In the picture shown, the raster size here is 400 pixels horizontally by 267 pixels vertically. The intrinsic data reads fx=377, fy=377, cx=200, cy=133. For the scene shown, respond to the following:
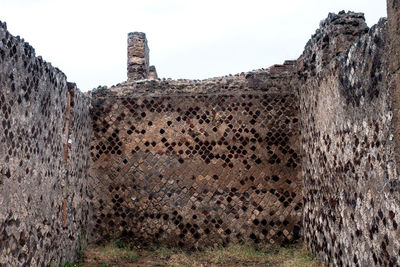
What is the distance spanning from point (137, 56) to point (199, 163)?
4163 millimetres

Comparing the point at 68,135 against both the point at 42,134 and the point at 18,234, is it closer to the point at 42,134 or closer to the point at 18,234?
the point at 42,134

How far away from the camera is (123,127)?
5.51m

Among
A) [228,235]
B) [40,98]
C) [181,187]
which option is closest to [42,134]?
[40,98]

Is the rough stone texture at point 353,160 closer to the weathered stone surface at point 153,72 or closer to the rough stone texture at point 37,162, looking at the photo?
the rough stone texture at point 37,162

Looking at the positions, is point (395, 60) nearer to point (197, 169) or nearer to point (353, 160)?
point (353, 160)

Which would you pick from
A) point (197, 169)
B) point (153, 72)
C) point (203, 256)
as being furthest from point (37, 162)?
point (153, 72)

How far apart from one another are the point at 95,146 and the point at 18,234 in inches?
90.7

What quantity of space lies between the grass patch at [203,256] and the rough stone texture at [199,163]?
0.52ft

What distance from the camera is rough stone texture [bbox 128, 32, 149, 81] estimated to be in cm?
852

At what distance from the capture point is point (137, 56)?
28.1 feet

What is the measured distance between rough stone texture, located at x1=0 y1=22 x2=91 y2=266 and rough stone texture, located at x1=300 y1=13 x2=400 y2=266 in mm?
2879

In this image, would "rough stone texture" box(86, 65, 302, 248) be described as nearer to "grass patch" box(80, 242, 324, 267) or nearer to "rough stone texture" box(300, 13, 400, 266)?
"grass patch" box(80, 242, 324, 267)

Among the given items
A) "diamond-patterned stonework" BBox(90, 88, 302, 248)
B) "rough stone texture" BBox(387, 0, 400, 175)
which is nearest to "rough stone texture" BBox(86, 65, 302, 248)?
"diamond-patterned stonework" BBox(90, 88, 302, 248)

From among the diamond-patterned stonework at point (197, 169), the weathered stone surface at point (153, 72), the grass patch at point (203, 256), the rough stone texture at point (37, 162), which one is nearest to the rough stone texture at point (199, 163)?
the diamond-patterned stonework at point (197, 169)
